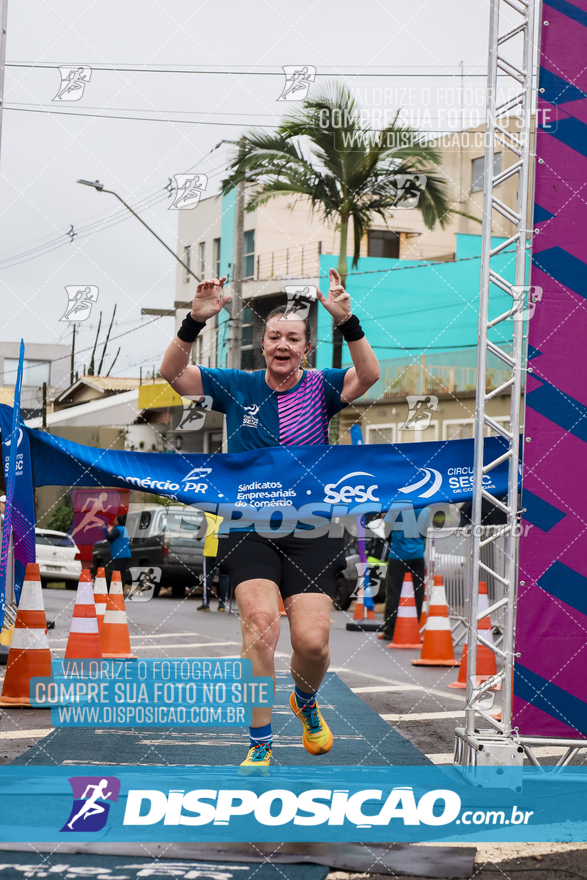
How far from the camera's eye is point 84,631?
307 inches

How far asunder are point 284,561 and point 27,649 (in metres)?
3.10

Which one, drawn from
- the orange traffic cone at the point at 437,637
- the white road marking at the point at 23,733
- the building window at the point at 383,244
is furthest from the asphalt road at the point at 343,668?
the building window at the point at 383,244

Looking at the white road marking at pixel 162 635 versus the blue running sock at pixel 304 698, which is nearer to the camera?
the blue running sock at pixel 304 698

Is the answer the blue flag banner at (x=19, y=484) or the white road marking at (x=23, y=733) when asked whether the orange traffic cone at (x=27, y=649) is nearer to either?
the blue flag banner at (x=19, y=484)

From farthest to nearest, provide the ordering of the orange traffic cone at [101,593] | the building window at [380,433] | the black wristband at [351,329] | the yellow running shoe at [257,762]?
the building window at [380,433]
the orange traffic cone at [101,593]
the black wristband at [351,329]
the yellow running shoe at [257,762]

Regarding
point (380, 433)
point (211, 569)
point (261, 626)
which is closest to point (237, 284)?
point (211, 569)

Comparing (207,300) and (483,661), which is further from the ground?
(207,300)

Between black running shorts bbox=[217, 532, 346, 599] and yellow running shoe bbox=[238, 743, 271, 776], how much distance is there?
0.65 m

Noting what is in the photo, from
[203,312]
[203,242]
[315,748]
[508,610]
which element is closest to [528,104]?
[203,312]

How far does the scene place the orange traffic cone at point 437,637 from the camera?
9.66 m

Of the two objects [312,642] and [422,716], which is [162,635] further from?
[312,642]

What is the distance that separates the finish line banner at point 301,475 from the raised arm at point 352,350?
92 cm

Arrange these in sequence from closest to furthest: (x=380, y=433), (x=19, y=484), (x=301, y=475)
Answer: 1. (x=301, y=475)
2. (x=19, y=484)
3. (x=380, y=433)

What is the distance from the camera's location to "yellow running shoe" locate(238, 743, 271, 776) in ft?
14.0
